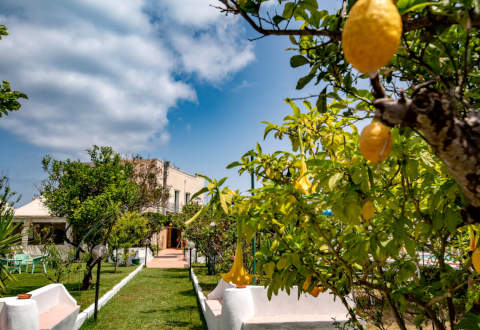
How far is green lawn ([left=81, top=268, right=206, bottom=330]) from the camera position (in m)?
6.00

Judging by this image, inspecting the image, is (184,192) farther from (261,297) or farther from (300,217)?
(300,217)

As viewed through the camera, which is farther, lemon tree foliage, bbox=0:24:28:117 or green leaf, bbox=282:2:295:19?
lemon tree foliage, bbox=0:24:28:117

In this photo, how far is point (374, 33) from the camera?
598mm

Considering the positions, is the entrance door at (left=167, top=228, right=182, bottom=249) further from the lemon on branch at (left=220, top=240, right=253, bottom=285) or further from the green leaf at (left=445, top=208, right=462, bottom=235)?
the green leaf at (left=445, top=208, right=462, bottom=235)

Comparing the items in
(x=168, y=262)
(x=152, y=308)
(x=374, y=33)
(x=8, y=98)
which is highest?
(x=8, y=98)

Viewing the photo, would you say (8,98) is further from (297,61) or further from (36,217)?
(36,217)

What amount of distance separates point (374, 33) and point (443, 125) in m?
0.23

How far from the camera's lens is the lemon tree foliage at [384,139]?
0.63m

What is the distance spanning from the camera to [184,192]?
96.9 feet

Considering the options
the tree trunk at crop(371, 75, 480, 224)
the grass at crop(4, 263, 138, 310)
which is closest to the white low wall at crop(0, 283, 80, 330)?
the grass at crop(4, 263, 138, 310)

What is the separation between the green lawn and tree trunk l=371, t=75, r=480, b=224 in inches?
239

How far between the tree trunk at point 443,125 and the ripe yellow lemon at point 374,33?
0.05 meters

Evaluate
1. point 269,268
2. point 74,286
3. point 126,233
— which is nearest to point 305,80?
point 269,268

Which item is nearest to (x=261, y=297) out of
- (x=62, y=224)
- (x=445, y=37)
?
(x=445, y=37)
